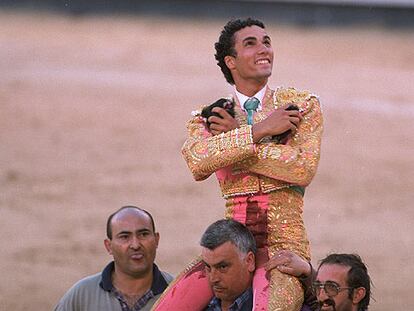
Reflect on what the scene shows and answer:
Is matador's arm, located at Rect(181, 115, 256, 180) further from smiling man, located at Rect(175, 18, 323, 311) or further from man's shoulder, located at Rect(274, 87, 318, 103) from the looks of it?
man's shoulder, located at Rect(274, 87, 318, 103)

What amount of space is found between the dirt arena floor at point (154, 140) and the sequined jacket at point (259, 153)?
5.54m

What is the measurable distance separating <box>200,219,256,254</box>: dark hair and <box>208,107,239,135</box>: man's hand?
339 millimetres

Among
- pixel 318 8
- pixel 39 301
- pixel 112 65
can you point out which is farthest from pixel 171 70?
pixel 39 301

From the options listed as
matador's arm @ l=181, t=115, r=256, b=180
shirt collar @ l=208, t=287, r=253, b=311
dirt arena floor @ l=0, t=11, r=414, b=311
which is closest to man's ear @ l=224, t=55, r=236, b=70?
matador's arm @ l=181, t=115, r=256, b=180

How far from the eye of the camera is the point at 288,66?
53.0 feet

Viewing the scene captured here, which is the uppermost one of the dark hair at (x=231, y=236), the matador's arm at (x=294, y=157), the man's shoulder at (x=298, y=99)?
the man's shoulder at (x=298, y=99)

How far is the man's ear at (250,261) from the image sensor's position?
5.65m

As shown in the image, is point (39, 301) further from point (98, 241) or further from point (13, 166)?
point (13, 166)

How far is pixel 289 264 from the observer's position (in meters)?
5.59

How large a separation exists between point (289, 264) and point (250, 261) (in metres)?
0.16

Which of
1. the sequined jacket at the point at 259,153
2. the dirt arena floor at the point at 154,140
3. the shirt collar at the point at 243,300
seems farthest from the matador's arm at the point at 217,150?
the dirt arena floor at the point at 154,140

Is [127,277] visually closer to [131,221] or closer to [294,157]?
[131,221]

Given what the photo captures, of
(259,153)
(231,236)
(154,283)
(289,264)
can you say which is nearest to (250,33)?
(259,153)

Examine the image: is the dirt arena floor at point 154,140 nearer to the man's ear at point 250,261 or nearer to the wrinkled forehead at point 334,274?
the man's ear at point 250,261
